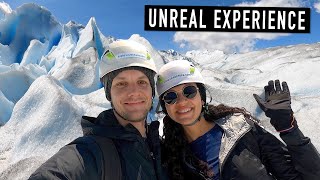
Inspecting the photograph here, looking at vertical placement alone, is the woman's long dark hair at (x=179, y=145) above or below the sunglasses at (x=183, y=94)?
below

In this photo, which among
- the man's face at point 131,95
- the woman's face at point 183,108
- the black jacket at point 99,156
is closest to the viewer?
the black jacket at point 99,156

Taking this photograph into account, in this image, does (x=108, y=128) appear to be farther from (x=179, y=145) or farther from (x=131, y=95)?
(x=179, y=145)

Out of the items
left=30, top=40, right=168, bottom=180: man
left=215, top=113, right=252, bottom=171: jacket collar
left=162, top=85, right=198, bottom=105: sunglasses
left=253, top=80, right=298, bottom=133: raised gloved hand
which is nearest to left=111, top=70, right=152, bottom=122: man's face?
left=30, top=40, right=168, bottom=180: man

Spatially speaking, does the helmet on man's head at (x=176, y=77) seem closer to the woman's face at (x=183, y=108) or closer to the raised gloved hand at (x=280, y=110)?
the woman's face at (x=183, y=108)

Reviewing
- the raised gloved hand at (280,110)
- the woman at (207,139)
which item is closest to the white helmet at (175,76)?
the woman at (207,139)

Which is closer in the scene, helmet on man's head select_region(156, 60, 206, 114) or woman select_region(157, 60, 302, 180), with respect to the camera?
woman select_region(157, 60, 302, 180)

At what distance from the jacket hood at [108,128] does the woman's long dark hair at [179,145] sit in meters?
0.39

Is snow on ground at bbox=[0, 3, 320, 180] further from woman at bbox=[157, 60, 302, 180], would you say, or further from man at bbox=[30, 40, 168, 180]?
man at bbox=[30, 40, 168, 180]

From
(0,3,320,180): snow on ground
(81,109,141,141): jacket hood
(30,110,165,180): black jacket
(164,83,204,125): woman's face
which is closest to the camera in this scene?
(30,110,165,180): black jacket

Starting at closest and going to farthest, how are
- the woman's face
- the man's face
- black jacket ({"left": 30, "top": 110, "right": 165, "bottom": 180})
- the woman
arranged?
1. black jacket ({"left": 30, "top": 110, "right": 165, "bottom": 180})
2. the man's face
3. the woman
4. the woman's face

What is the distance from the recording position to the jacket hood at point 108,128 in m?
1.51

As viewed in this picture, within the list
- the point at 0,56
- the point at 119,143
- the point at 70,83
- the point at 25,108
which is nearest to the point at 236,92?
the point at 25,108

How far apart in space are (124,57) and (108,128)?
1.15 ft

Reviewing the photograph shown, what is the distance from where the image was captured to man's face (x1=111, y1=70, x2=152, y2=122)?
1.67 metres
